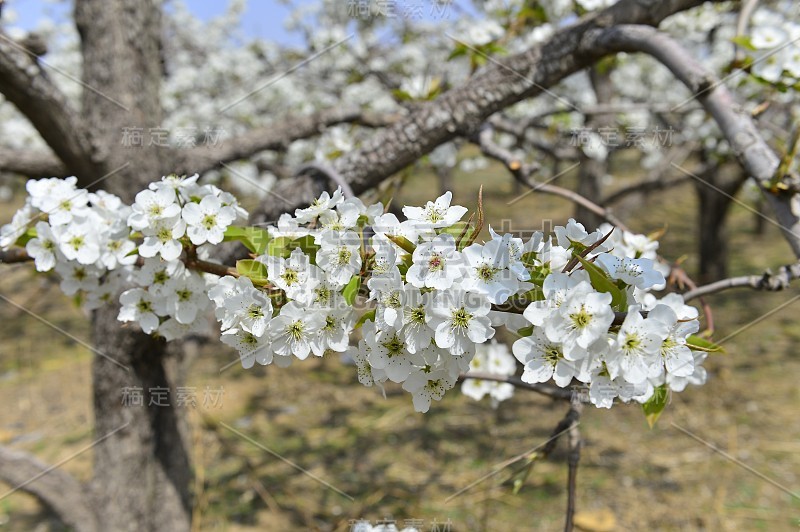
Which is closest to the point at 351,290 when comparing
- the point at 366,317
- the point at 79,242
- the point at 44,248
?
the point at 366,317

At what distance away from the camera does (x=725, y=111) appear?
110 centimetres

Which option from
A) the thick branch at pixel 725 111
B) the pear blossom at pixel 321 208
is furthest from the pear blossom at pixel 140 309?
the thick branch at pixel 725 111

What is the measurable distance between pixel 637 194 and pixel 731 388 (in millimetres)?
1597

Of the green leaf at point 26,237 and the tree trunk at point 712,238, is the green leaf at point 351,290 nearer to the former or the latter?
the green leaf at point 26,237

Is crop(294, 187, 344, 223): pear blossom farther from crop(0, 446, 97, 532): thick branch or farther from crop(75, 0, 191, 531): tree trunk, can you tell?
crop(0, 446, 97, 532): thick branch

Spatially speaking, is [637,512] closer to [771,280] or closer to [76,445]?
[771,280]

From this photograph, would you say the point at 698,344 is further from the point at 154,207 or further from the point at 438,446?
the point at 438,446

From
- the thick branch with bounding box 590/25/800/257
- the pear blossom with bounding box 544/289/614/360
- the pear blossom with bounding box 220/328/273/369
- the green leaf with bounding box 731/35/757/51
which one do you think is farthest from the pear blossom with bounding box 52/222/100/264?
the green leaf with bounding box 731/35/757/51

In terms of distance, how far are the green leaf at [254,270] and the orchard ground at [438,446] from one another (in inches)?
46.9

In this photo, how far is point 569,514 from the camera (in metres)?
0.94

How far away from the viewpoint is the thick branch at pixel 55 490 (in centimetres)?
192

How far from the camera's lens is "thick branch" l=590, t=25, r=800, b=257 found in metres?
0.99

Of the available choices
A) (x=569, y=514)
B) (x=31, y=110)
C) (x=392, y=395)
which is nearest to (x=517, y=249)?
(x=569, y=514)

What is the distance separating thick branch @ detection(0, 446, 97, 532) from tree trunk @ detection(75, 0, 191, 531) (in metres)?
0.06
